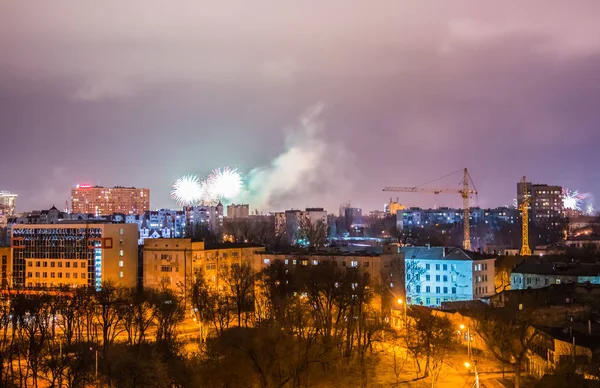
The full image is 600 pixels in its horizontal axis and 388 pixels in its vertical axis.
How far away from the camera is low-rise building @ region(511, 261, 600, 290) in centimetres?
3847

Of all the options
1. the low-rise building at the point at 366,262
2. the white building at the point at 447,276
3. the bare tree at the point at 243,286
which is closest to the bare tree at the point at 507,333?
the low-rise building at the point at 366,262

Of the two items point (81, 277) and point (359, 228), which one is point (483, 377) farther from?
point (359, 228)

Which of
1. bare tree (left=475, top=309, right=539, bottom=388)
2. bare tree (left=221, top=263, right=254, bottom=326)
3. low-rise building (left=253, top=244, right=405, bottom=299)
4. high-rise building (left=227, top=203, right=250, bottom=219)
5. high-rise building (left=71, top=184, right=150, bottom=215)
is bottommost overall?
bare tree (left=475, top=309, right=539, bottom=388)

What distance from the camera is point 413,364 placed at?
26750mm

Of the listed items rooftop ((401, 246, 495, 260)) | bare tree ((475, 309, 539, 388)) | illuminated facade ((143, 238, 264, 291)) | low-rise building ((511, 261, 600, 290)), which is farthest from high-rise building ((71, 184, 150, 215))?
bare tree ((475, 309, 539, 388))

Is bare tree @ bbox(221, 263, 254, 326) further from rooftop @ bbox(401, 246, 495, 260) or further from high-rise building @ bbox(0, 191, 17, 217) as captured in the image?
high-rise building @ bbox(0, 191, 17, 217)

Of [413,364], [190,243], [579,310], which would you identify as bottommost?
[413,364]

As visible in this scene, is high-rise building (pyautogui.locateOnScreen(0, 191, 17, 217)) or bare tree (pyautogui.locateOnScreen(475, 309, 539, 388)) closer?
bare tree (pyautogui.locateOnScreen(475, 309, 539, 388))

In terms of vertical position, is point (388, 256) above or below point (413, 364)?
above

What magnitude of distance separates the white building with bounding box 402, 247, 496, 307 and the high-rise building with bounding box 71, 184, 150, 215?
9194 cm

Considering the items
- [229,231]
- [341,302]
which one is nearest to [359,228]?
[229,231]

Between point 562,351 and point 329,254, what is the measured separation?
20187 millimetres

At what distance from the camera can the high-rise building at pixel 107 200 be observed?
12900cm

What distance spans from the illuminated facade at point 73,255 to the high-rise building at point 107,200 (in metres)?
82.7
